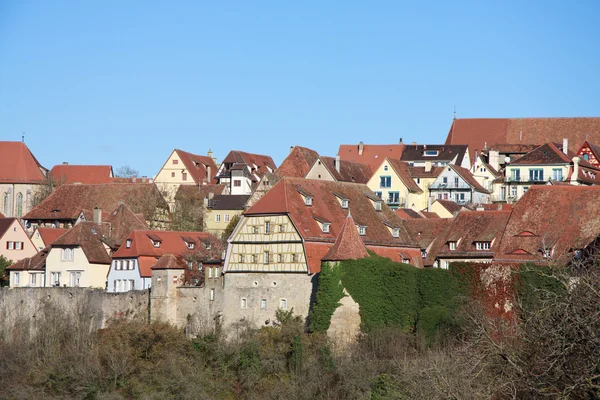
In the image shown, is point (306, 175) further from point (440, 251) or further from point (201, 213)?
point (440, 251)

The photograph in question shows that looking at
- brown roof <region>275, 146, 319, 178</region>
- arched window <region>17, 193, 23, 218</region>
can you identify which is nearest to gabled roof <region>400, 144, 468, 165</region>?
brown roof <region>275, 146, 319, 178</region>

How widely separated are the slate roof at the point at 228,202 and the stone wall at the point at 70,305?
20595mm

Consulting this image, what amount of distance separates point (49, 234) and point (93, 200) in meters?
8.66

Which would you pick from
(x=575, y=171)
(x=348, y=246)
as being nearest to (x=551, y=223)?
(x=348, y=246)

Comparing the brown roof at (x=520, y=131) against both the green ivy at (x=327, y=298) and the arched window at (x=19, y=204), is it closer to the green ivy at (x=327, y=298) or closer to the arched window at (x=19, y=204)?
the arched window at (x=19, y=204)

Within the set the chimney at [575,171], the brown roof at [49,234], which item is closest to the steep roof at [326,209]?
the brown roof at [49,234]

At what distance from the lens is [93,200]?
278 ft

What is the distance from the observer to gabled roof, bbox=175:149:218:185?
336 feet

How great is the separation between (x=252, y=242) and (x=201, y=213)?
96.2 feet

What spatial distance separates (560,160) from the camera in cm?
8531

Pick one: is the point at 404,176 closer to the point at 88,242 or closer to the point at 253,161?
the point at 253,161

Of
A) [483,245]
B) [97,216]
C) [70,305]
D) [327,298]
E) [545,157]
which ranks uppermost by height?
[545,157]

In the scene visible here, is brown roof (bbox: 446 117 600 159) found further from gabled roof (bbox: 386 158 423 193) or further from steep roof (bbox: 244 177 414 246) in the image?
steep roof (bbox: 244 177 414 246)

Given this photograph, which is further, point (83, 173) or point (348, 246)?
point (83, 173)
